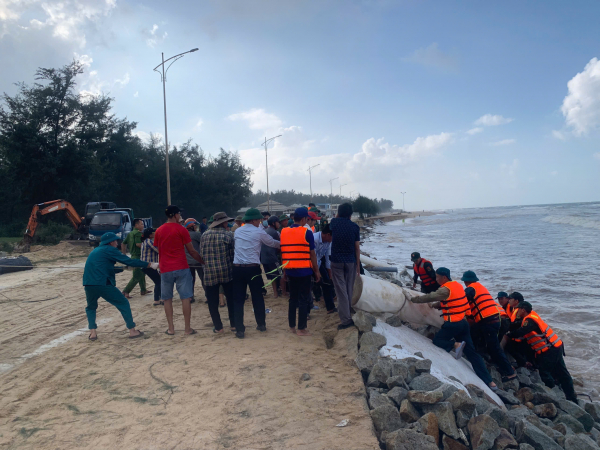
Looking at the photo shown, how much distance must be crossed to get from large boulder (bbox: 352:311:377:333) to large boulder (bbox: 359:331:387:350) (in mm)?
202

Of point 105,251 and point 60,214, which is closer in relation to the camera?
point 105,251

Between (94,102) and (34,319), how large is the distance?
109 feet

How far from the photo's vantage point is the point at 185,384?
4.63 metres

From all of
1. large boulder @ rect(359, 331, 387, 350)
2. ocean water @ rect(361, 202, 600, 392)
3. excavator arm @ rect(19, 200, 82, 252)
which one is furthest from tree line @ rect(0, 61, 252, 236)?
large boulder @ rect(359, 331, 387, 350)

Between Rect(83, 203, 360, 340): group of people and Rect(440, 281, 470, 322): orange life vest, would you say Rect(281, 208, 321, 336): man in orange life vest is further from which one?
Rect(440, 281, 470, 322): orange life vest

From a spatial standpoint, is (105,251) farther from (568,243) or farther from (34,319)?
(568,243)

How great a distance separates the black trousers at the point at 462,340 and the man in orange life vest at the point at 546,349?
140cm

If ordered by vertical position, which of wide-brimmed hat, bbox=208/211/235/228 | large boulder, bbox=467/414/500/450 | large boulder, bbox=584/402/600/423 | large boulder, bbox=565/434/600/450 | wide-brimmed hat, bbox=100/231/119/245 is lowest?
large boulder, bbox=584/402/600/423

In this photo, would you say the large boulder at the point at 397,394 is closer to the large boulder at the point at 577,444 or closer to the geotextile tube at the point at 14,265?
the large boulder at the point at 577,444

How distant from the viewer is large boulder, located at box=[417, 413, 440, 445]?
3.83 meters

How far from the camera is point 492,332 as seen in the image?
6.66 meters

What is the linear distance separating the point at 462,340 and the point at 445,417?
9.00ft

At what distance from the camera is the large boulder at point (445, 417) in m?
3.86

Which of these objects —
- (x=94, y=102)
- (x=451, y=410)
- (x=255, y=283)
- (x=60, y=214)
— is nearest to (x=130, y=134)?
(x=94, y=102)
